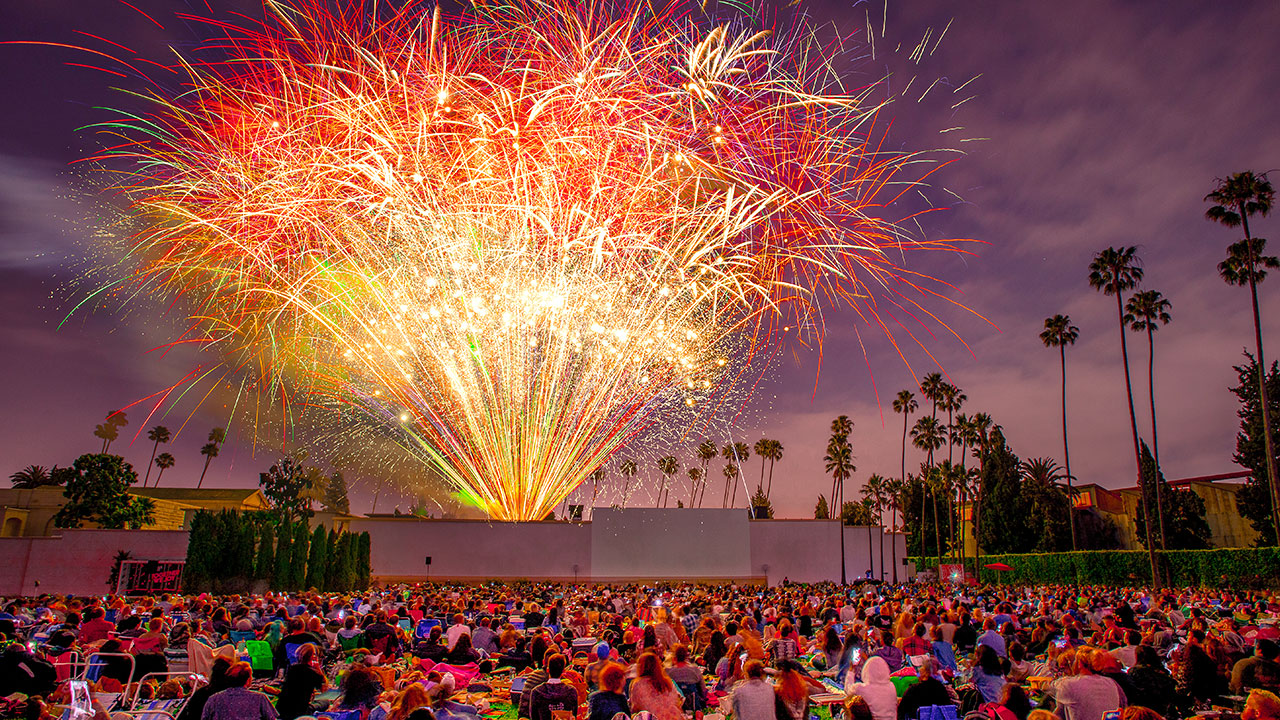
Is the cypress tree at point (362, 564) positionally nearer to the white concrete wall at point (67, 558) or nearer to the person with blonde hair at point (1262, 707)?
the white concrete wall at point (67, 558)

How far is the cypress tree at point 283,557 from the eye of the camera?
37844mm

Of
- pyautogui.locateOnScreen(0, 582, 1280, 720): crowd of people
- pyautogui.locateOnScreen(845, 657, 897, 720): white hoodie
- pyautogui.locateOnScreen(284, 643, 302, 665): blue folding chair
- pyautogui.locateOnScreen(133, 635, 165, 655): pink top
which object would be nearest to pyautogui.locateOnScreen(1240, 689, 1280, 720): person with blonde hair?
pyautogui.locateOnScreen(0, 582, 1280, 720): crowd of people

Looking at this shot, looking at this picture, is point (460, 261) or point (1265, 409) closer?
point (460, 261)

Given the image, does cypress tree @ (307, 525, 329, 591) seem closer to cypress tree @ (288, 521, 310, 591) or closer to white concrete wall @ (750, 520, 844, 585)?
cypress tree @ (288, 521, 310, 591)

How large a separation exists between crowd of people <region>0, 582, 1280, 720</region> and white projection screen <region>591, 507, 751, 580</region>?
3464 cm

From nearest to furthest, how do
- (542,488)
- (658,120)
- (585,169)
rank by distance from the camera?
(658,120)
(585,169)
(542,488)

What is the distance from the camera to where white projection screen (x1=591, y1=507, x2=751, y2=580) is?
2064 inches

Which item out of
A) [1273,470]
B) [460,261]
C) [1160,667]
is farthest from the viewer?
[1273,470]

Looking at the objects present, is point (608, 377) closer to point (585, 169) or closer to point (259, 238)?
point (585, 169)

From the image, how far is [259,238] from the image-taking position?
19188 mm

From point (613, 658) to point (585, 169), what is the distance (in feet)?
40.9

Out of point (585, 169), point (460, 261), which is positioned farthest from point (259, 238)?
point (585, 169)

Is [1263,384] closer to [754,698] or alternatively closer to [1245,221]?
[1245,221]

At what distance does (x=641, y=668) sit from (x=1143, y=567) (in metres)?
51.7
